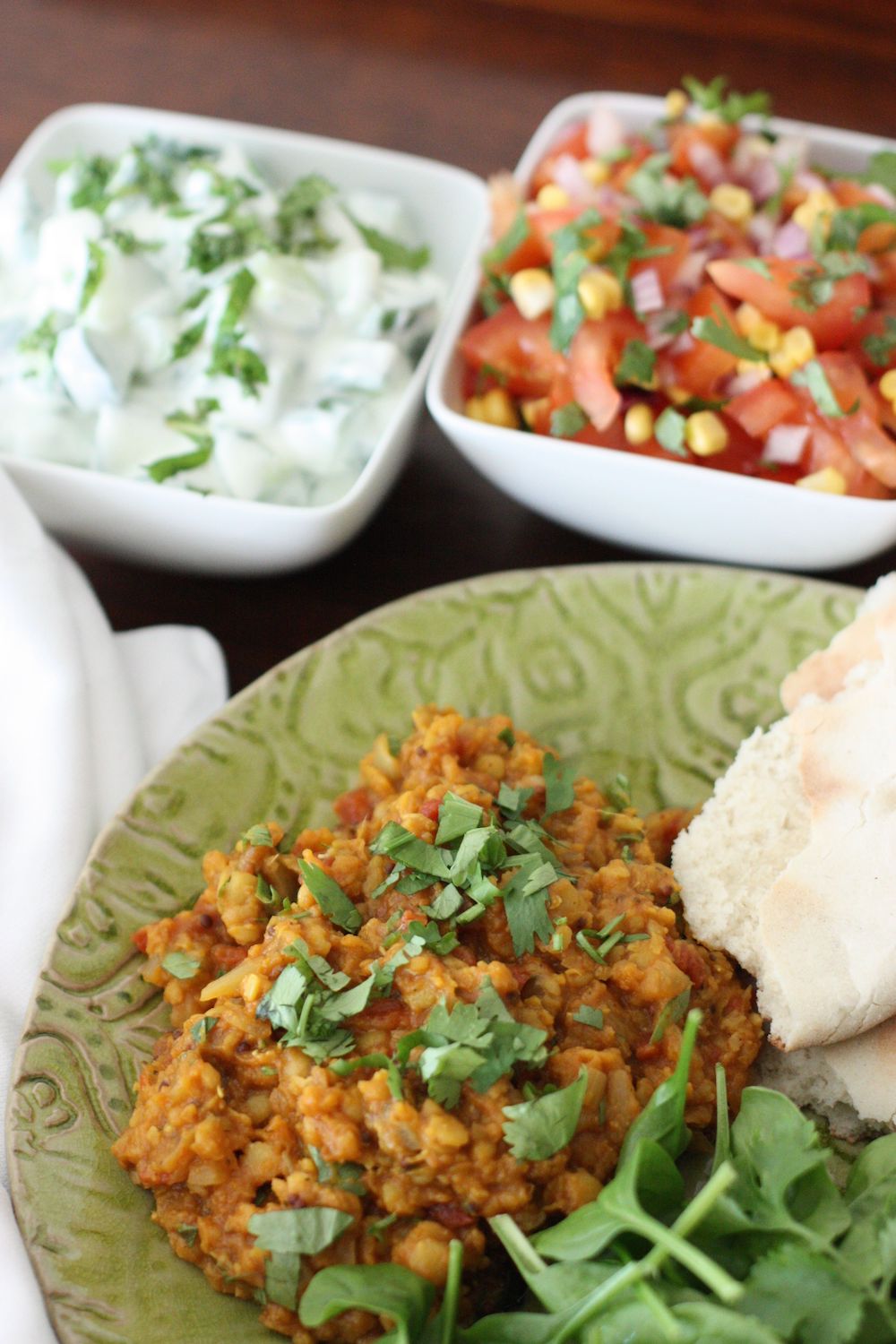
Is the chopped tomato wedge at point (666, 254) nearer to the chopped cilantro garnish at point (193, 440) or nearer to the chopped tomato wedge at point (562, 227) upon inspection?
the chopped tomato wedge at point (562, 227)

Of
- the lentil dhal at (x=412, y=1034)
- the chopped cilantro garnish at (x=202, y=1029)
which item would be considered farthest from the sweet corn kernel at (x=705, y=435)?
the chopped cilantro garnish at (x=202, y=1029)

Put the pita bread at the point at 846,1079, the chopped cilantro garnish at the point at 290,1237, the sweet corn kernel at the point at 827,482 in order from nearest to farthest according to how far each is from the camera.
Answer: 1. the chopped cilantro garnish at the point at 290,1237
2. the pita bread at the point at 846,1079
3. the sweet corn kernel at the point at 827,482

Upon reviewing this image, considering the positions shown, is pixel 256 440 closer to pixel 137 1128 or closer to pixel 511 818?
pixel 511 818

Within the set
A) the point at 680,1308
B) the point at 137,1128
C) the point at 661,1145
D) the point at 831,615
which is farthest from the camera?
the point at 831,615

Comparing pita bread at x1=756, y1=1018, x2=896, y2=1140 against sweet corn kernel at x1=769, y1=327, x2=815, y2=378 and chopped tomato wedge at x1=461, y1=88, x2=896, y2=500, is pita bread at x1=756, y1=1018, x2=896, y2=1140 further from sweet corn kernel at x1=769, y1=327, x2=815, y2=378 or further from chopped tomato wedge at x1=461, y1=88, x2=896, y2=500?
sweet corn kernel at x1=769, y1=327, x2=815, y2=378

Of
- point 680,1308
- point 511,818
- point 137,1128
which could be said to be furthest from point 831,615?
point 137,1128
